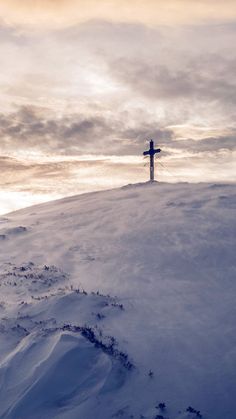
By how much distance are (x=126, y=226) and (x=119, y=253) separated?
9.65ft

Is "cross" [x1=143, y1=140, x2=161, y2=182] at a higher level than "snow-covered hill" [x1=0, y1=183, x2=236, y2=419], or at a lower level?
higher

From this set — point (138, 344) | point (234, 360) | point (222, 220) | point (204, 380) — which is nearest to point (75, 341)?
point (138, 344)

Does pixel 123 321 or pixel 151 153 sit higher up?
pixel 151 153

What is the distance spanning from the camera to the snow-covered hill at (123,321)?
21.1ft

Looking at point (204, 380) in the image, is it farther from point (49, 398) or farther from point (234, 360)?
point (49, 398)

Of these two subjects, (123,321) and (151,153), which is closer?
(123,321)

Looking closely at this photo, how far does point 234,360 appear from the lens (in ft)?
23.4

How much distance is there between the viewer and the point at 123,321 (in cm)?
841

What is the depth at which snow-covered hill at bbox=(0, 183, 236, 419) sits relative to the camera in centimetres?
642

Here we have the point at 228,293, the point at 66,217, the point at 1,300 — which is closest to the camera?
the point at 228,293

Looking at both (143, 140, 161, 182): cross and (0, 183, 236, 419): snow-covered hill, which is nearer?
(0, 183, 236, 419): snow-covered hill

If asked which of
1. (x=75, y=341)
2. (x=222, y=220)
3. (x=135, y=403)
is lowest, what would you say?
(x=135, y=403)

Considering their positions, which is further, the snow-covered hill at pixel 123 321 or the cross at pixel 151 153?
the cross at pixel 151 153

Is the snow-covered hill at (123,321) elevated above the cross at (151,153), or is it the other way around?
the cross at (151,153)
